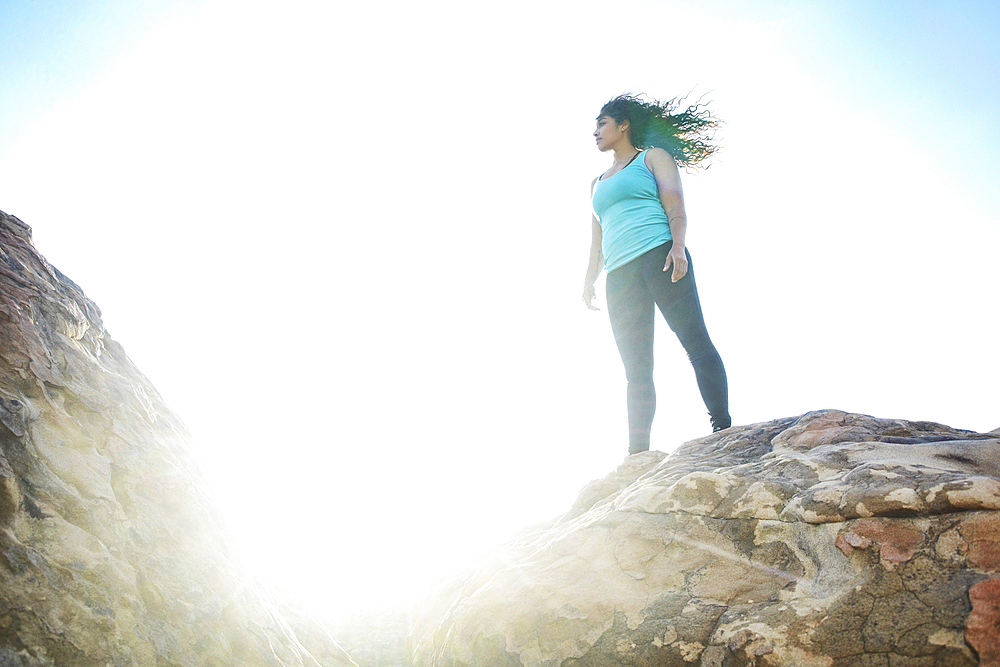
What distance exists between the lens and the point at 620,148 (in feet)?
11.7

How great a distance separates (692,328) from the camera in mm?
2814

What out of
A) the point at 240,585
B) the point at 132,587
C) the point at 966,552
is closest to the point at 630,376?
the point at 966,552

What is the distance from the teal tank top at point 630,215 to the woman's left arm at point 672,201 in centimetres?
4

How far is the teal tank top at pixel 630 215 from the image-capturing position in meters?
3.09

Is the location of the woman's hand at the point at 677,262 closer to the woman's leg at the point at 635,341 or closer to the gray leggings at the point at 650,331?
the gray leggings at the point at 650,331

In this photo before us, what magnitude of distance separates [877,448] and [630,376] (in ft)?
4.62

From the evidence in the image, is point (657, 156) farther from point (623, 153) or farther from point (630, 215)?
point (630, 215)

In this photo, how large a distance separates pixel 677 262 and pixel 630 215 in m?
0.53

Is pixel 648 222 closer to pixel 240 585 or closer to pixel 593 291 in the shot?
pixel 593 291

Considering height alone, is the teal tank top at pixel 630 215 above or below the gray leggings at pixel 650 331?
above

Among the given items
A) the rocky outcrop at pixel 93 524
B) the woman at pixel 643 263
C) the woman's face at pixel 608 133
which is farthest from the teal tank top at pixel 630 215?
the rocky outcrop at pixel 93 524

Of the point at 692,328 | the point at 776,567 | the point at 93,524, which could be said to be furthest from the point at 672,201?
the point at 93,524

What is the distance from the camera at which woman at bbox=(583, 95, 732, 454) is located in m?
2.80

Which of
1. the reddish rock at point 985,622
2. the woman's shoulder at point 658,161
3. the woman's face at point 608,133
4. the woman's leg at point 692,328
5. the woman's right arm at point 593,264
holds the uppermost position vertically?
the woman's face at point 608,133
